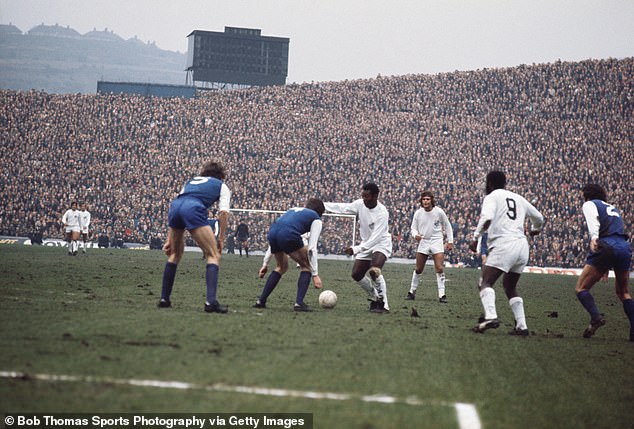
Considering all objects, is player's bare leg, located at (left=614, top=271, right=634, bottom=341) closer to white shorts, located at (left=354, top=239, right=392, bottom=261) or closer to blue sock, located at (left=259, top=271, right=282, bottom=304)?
white shorts, located at (left=354, top=239, right=392, bottom=261)

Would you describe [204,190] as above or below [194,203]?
→ above

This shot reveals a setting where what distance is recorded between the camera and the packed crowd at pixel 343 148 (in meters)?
44.6

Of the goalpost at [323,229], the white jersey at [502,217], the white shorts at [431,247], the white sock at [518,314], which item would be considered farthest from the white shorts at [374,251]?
the goalpost at [323,229]

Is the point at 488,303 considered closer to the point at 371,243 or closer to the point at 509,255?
the point at 509,255

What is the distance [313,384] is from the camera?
19.3ft

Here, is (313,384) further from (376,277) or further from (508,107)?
(508,107)

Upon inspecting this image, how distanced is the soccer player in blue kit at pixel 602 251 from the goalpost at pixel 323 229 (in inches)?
1053

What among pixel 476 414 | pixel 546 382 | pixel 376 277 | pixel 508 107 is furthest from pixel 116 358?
pixel 508 107

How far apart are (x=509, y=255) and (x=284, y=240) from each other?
3.26 metres

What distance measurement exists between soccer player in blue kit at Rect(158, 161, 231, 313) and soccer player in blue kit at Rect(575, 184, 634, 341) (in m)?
4.98

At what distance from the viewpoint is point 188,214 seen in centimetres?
1048

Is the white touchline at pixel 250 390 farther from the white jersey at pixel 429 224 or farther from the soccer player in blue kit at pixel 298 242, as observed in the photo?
the white jersey at pixel 429 224

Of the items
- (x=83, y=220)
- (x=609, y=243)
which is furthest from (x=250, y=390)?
(x=83, y=220)

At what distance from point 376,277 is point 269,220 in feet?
90.8
